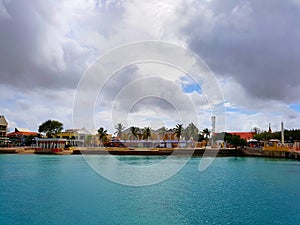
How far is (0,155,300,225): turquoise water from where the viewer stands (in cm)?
1198

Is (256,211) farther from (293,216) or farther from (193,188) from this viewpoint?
(193,188)

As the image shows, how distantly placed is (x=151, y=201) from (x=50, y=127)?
59893 mm

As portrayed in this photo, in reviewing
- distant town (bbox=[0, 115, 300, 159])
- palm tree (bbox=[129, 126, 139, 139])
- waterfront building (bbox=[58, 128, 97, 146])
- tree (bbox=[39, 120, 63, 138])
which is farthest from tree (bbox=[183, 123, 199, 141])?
tree (bbox=[39, 120, 63, 138])

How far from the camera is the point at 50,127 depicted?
228 feet

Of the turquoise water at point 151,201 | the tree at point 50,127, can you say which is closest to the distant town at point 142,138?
the tree at point 50,127

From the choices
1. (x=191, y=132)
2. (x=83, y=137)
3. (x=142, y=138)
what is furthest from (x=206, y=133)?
(x=83, y=137)

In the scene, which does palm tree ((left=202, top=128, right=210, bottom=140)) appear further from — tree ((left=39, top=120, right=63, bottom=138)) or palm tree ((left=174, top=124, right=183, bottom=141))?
tree ((left=39, top=120, right=63, bottom=138))

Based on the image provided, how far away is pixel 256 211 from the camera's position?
13305 mm

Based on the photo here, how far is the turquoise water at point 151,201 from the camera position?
12.0m

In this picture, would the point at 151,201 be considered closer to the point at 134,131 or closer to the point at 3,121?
the point at 134,131

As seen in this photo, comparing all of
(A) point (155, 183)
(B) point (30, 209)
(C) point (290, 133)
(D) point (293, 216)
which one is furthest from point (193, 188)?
(C) point (290, 133)

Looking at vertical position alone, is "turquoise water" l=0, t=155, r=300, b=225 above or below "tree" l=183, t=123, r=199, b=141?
below

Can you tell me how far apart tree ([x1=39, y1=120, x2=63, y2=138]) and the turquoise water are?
4902 cm

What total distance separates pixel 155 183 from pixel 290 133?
48.2 meters
